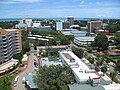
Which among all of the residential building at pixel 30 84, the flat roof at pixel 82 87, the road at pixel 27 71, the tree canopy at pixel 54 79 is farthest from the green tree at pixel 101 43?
the flat roof at pixel 82 87

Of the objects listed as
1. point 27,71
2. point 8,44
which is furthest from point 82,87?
point 8,44

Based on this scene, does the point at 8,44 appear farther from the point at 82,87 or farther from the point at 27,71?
the point at 82,87

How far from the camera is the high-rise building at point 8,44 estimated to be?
13.4 m

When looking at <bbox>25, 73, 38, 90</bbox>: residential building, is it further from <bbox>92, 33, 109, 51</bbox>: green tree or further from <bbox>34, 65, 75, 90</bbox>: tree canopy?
<bbox>92, 33, 109, 51</bbox>: green tree

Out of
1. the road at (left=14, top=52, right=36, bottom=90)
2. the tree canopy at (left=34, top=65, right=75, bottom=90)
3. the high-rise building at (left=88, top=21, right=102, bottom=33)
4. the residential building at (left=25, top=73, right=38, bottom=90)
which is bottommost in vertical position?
the road at (left=14, top=52, right=36, bottom=90)

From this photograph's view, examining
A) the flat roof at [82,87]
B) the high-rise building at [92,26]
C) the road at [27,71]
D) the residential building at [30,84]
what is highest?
the high-rise building at [92,26]

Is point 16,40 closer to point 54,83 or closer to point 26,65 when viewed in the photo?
point 26,65

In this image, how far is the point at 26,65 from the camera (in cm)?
1388

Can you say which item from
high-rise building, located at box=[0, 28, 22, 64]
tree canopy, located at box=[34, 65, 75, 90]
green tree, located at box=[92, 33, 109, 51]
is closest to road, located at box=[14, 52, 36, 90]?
tree canopy, located at box=[34, 65, 75, 90]

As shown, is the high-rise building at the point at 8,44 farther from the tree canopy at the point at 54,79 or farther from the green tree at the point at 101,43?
the green tree at the point at 101,43

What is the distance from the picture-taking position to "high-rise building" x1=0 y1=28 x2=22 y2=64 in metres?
13.4

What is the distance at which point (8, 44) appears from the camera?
14188 mm

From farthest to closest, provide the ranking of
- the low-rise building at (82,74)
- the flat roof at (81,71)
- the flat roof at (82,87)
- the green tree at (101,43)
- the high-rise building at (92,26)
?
1. the high-rise building at (92,26)
2. the green tree at (101,43)
3. the flat roof at (81,71)
4. the low-rise building at (82,74)
5. the flat roof at (82,87)

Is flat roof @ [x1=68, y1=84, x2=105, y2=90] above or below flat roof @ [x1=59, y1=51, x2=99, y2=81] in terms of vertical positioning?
below
